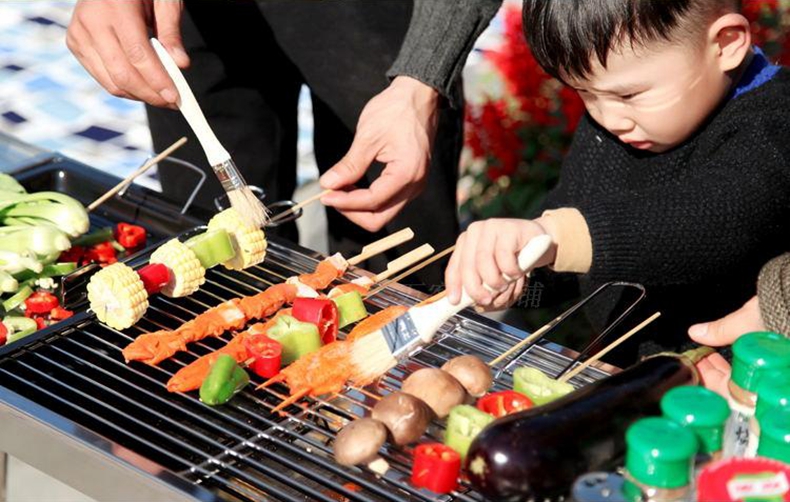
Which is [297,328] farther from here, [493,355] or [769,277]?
[769,277]

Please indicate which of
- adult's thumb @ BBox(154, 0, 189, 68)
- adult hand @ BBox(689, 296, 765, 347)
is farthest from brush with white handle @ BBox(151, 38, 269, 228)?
adult hand @ BBox(689, 296, 765, 347)

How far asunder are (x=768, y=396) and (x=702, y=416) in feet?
0.40

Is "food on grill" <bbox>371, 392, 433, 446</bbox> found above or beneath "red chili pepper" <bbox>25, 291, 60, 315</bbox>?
beneath

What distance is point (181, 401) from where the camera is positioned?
7.42ft

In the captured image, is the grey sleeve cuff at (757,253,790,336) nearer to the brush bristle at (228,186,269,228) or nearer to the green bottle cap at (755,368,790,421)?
the green bottle cap at (755,368,790,421)

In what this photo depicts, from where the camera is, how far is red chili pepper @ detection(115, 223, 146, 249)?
117 inches

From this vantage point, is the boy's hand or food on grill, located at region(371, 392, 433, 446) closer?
food on grill, located at region(371, 392, 433, 446)

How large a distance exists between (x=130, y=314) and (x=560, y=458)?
110 cm

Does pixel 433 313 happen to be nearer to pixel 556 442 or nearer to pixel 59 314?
pixel 556 442

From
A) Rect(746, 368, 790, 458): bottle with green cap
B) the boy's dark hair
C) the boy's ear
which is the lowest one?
Rect(746, 368, 790, 458): bottle with green cap

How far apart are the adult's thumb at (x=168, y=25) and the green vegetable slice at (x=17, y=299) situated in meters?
0.73

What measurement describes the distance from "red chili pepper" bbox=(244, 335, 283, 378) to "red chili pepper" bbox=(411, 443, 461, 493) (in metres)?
0.45

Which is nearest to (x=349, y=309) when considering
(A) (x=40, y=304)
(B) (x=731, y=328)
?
(A) (x=40, y=304)

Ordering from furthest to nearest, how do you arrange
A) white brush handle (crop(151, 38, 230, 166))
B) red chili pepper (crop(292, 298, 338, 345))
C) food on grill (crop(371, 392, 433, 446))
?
1. white brush handle (crop(151, 38, 230, 166))
2. red chili pepper (crop(292, 298, 338, 345))
3. food on grill (crop(371, 392, 433, 446))
